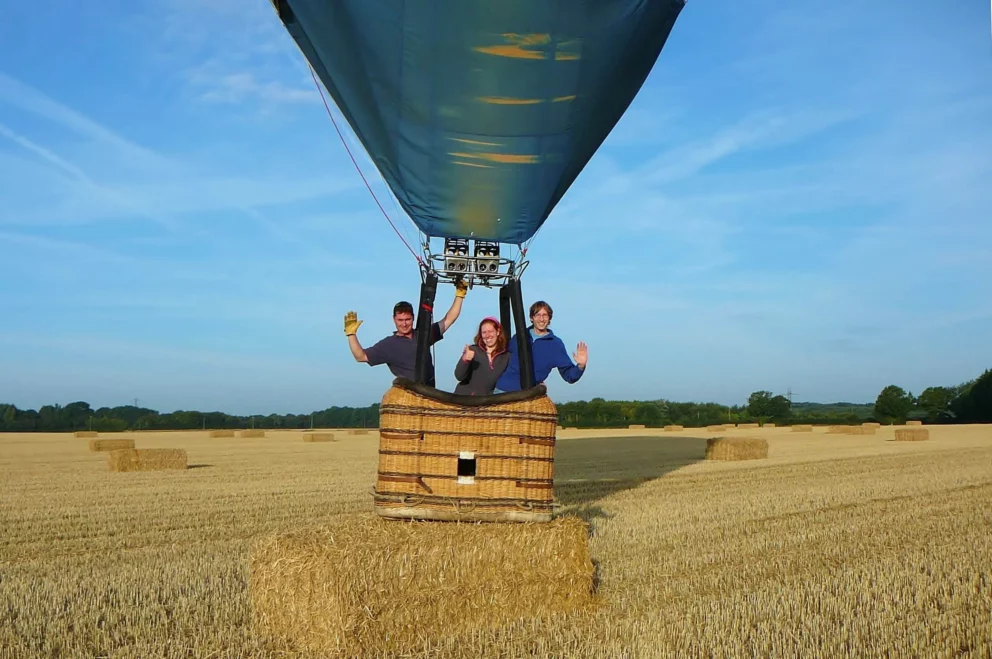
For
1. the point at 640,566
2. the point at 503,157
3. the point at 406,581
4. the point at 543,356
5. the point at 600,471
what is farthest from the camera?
the point at 600,471

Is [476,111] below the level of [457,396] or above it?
above

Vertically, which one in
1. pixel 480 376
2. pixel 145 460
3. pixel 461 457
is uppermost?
pixel 480 376

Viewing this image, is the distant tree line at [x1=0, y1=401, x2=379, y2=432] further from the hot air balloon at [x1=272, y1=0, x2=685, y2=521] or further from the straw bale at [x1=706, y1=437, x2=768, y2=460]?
the hot air balloon at [x1=272, y1=0, x2=685, y2=521]

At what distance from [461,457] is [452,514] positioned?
400 millimetres

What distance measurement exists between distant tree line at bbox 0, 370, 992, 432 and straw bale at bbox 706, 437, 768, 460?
3199cm

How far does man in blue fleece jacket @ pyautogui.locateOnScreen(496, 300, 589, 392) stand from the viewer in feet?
24.6

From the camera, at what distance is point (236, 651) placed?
511cm

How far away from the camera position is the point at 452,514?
622 centimetres

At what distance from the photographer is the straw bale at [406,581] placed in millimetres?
5273

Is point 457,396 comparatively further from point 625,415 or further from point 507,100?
point 625,415

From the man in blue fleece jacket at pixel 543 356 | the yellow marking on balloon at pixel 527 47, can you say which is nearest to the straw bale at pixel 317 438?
the man in blue fleece jacket at pixel 543 356

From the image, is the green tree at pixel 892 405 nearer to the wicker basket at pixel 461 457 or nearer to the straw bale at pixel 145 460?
the straw bale at pixel 145 460

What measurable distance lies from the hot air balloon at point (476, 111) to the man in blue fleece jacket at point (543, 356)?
52 cm

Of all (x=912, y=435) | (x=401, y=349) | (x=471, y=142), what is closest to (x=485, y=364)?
(x=401, y=349)
